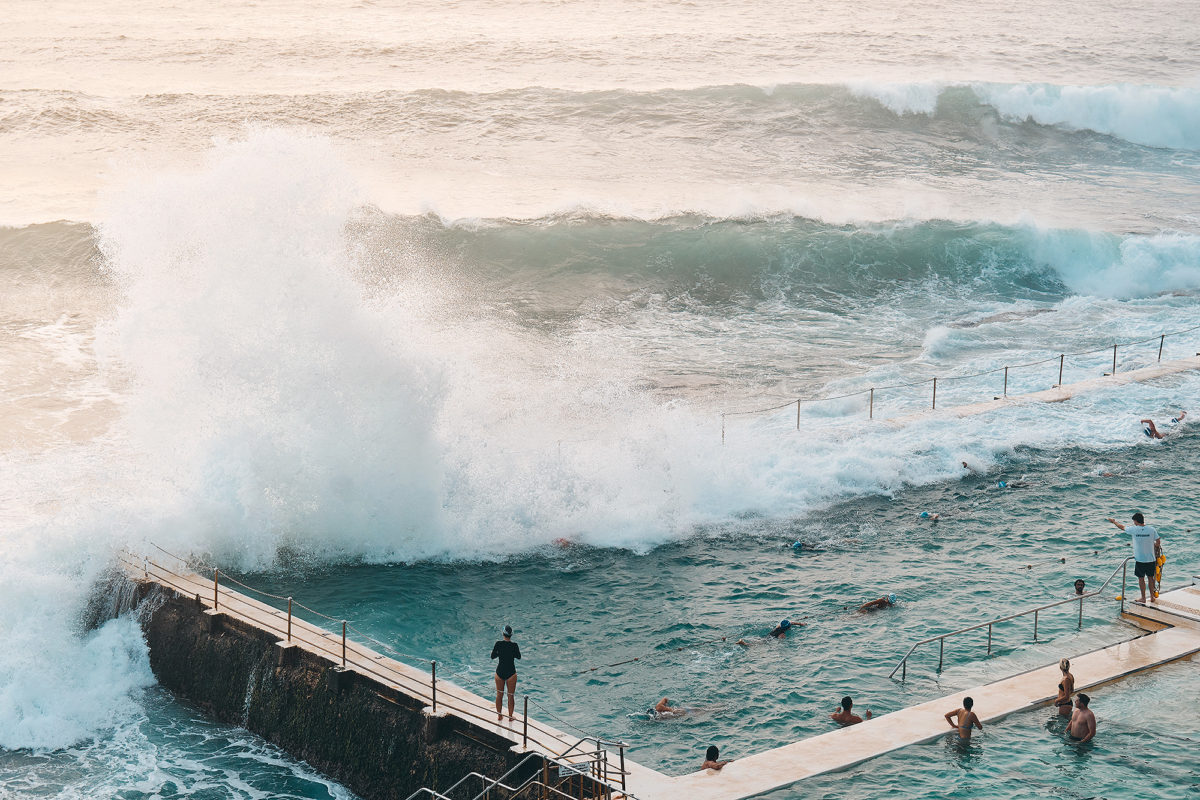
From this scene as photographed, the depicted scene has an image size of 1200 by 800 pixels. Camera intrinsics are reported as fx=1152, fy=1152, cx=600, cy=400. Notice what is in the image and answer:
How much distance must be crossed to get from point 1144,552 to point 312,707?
35.7 ft

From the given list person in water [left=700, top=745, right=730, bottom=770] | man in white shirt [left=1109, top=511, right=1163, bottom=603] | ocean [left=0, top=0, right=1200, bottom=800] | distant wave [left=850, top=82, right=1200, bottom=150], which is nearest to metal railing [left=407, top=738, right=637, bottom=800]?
person in water [left=700, top=745, right=730, bottom=770]

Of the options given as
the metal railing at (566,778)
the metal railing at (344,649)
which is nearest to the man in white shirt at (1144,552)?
the metal railing at (344,649)

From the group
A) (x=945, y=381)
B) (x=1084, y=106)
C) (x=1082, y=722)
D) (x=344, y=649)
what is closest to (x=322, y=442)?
(x=344, y=649)

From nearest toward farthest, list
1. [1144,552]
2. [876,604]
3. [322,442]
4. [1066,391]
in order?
[1144,552]
[876,604]
[322,442]
[1066,391]

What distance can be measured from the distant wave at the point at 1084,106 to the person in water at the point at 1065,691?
46.2 meters

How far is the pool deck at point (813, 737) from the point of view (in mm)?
11422

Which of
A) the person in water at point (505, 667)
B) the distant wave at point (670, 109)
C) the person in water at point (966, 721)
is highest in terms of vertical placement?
the distant wave at point (670, 109)

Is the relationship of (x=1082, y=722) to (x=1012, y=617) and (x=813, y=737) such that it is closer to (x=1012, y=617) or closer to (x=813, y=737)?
(x=1012, y=617)

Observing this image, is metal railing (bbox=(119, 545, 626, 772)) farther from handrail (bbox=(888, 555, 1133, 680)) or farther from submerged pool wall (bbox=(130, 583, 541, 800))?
handrail (bbox=(888, 555, 1133, 680))

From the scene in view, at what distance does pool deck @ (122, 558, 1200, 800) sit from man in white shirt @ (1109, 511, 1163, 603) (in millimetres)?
267

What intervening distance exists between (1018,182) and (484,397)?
32449 mm

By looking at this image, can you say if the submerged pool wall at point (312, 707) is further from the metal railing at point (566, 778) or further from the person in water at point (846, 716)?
the person in water at point (846, 716)

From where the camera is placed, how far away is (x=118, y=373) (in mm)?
27328

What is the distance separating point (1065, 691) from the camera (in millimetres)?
12859
